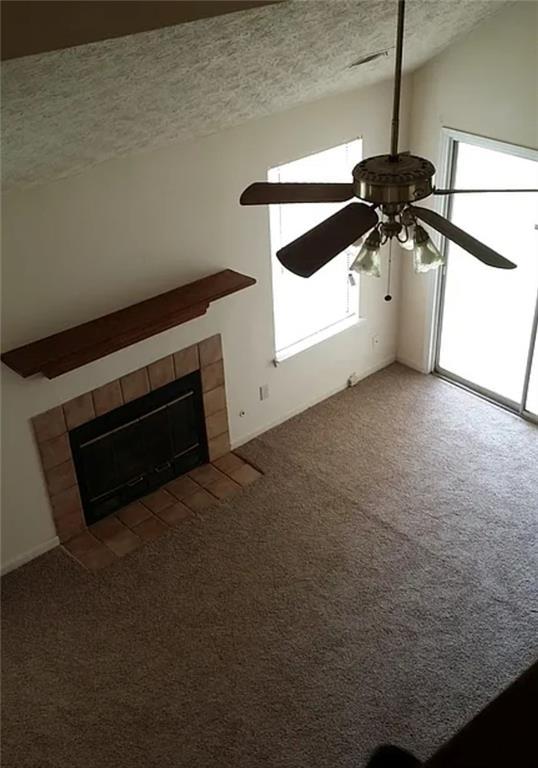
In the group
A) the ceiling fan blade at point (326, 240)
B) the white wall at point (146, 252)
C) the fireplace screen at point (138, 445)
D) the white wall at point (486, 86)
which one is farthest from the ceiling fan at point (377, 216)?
the white wall at point (486, 86)

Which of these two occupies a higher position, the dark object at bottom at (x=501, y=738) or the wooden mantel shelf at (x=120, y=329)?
the dark object at bottom at (x=501, y=738)

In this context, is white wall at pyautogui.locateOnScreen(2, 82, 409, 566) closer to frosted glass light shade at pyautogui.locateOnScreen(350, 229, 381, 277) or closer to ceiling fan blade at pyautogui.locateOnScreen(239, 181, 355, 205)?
ceiling fan blade at pyautogui.locateOnScreen(239, 181, 355, 205)

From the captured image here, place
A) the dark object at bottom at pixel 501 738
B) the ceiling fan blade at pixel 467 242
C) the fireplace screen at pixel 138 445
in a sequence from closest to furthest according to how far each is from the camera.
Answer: the dark object at bottom at pixel 501 738 → the ceiling fan blade at pixel 467 242 → the fireplace screen at pixel 138 445

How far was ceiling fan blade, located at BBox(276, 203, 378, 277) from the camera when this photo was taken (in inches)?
95.3

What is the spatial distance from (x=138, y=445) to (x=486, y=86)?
3.07m

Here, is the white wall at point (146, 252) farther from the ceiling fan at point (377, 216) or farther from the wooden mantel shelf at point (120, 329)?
the ceiling fan at point (377, 216)

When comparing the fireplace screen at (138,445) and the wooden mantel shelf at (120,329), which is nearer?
the wooden mantel shelf at (120,329)

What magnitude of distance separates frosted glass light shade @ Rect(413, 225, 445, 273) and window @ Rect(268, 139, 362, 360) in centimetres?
273

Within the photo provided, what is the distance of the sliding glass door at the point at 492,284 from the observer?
5641 millimetres

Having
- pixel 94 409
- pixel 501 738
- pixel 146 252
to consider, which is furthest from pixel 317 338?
pixel 501 738

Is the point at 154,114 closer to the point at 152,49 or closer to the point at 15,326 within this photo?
the point at 152,49

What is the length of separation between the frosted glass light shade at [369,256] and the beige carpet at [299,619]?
2.37 m

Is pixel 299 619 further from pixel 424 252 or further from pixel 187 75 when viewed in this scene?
pixel 187 75

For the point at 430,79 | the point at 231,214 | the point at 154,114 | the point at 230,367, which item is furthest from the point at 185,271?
the point at 430,79
